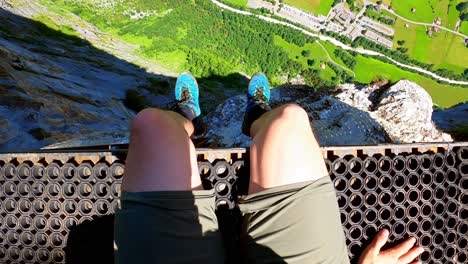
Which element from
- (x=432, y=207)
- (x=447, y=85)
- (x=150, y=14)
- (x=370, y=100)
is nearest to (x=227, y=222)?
(x=432, y=207)

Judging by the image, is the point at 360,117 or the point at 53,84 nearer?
the point at 360,117

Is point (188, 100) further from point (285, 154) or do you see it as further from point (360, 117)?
point (360, 117)

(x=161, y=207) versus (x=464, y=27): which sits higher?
(x=464, y=27)

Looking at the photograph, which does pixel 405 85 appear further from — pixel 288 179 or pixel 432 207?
pixel 288 179

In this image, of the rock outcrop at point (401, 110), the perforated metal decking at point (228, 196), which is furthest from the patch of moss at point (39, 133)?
the rock outcrop at point (401, 110)

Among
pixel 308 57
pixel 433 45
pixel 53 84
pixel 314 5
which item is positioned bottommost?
pixel 53 84

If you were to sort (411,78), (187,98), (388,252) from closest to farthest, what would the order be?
(388,252), (187,98), (411,78)

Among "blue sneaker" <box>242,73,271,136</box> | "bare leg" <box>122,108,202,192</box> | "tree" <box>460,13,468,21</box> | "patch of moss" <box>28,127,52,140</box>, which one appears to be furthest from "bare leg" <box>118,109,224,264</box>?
"tree" <box>460,13,468,21</box>

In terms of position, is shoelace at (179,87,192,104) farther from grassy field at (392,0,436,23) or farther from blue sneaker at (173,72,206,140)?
grassy field at (392,0,436,23)

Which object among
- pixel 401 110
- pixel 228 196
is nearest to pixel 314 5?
pixel 401 110
